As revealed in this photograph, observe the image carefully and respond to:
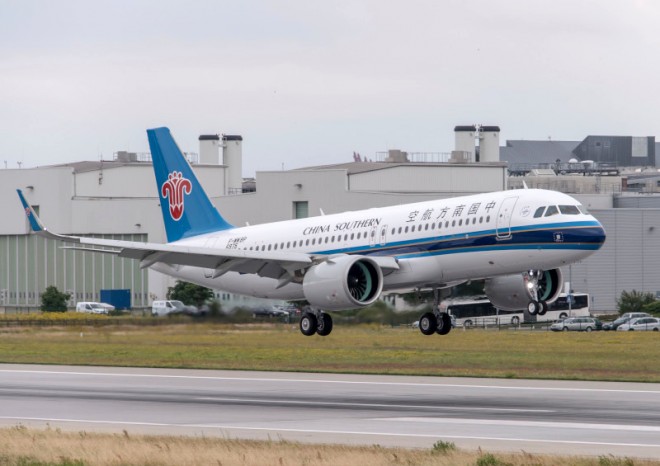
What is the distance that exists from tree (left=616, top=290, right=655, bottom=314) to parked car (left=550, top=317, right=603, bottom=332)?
1740cm

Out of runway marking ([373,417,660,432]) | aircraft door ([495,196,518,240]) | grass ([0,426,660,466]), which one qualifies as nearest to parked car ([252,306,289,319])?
aircraft door ([495,196,518,240])

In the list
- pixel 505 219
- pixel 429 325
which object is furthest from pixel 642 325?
pixel 505 219

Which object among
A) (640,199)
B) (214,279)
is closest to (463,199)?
(214,279)

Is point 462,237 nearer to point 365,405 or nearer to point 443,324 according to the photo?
point 443,324

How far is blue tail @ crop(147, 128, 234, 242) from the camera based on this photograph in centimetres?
5906

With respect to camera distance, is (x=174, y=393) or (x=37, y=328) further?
(x=37, y=328)

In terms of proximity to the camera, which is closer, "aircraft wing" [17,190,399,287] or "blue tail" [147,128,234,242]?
"aircraft wing" [17,190,399,287]

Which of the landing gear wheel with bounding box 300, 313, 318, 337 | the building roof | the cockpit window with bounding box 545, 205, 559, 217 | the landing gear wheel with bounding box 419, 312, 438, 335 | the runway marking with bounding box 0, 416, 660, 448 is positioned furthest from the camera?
the building roof

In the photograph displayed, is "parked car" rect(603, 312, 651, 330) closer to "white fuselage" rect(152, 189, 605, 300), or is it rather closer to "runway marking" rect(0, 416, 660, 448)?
"white fuselage" rect(152, 189, 605, 300)

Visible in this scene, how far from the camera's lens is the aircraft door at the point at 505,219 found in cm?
4544

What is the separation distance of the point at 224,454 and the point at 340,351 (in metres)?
32.1

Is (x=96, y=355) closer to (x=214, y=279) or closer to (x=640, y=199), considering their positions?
(x=214, y=279)

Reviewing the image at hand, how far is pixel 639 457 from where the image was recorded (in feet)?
76.1

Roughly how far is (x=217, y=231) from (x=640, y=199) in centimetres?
7442
